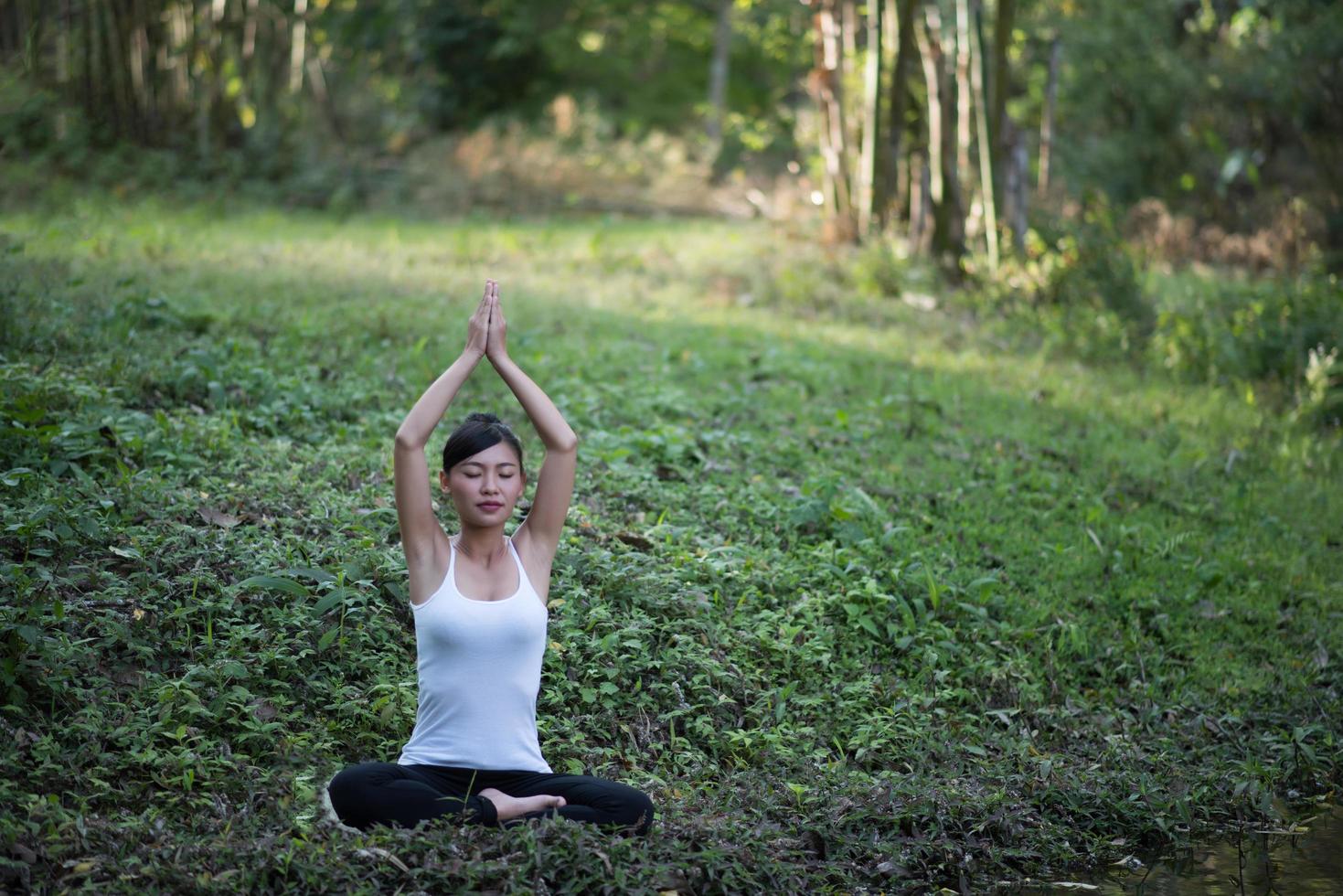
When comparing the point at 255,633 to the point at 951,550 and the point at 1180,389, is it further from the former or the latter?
the point at 1180,389

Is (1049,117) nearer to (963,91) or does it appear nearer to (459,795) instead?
(963,91)

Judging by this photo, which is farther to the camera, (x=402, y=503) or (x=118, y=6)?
(x=118, y=6)

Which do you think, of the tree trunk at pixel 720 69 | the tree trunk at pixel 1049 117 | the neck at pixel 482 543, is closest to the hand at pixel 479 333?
the neck at pixel 482 543

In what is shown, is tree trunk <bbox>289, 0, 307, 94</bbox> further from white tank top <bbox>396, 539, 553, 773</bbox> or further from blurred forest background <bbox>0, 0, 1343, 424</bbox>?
→ white tank top <bbox>396, 539, 553, 773</bbox>

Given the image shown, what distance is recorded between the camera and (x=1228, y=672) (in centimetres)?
652

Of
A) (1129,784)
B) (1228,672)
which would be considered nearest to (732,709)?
(1129,784)

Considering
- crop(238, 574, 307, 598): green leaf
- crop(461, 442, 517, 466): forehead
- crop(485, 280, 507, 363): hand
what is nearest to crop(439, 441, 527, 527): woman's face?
crop(461, 442, 517, 466): forehead

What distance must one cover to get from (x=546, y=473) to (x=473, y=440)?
0.30 meters

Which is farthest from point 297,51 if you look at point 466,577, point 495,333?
point 466,577

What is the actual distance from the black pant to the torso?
0.55 m

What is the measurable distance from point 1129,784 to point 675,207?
15.8m

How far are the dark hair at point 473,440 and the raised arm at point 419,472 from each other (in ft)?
0.30

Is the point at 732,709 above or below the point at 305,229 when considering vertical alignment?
below

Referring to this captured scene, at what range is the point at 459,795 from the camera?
13.3 feet
